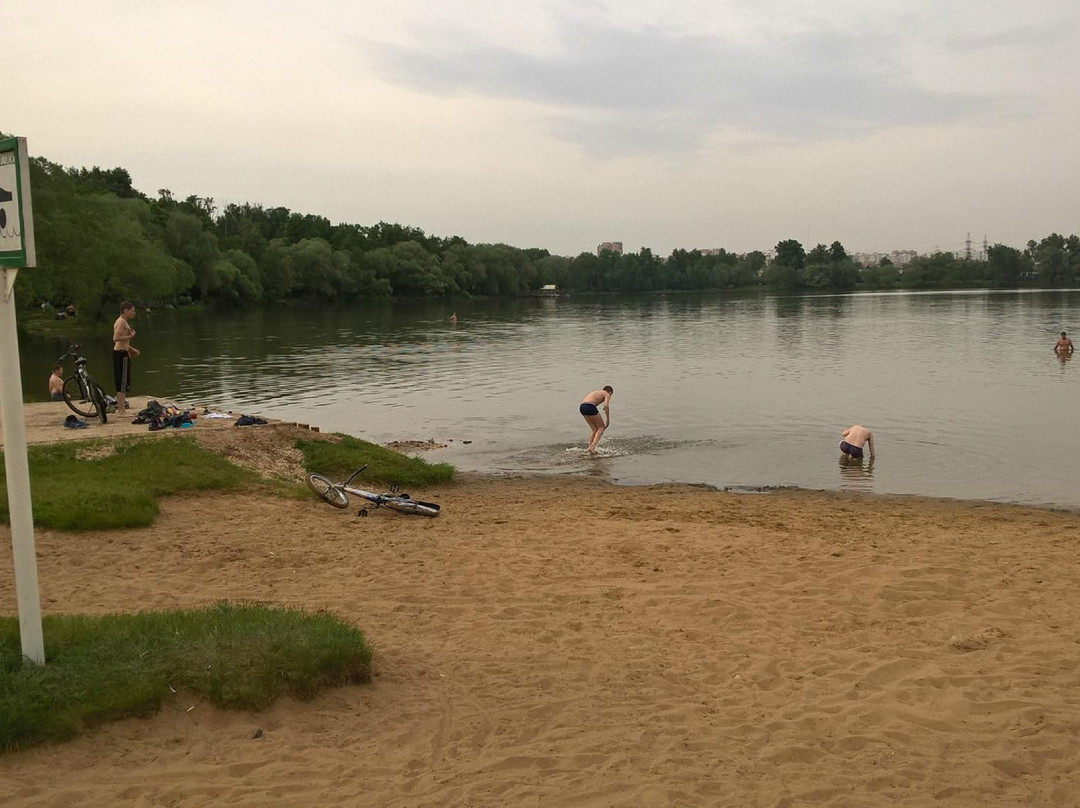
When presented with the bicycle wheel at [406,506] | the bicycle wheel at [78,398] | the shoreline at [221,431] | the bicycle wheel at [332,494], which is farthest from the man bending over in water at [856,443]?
the bicycle wheel at [78,398]

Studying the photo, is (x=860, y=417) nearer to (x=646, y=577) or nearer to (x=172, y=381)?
(x=646, y=577)

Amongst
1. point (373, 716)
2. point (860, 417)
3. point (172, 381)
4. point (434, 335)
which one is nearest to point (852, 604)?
point (373, 716)

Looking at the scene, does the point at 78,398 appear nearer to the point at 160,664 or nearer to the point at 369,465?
the point at 369,465

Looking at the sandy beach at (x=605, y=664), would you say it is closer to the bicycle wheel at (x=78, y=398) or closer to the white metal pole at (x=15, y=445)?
the white metal pole at (x=15, y=445)

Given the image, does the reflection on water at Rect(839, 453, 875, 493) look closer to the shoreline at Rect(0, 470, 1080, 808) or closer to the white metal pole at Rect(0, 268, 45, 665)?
the shoreline at Rect(0, 470, 1080, 808)

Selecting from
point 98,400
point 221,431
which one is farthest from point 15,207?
point 98,400

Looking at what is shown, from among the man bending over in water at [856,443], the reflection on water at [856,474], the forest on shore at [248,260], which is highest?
Result: the forest on shore at [248,260]

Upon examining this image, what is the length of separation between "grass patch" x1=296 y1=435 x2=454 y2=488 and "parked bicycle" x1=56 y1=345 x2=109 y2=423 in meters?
4.11

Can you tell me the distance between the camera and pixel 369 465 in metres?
16.4

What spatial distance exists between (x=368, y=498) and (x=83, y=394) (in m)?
8.39

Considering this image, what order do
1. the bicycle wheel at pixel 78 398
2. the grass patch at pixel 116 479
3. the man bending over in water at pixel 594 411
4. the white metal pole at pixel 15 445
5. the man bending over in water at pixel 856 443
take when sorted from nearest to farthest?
the white metal pole at pixel 15 445 < the grass patch at pixel 116 479 < the bicycle wheel at pixel 78 398 < the man bending over in water at pixel 856 443 < the man bending over in water at pixel 594 411

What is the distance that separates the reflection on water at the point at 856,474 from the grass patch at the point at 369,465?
817 cm

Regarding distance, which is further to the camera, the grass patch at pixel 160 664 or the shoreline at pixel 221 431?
the shoreline at pixel 221 431

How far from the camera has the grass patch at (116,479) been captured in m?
10.6
